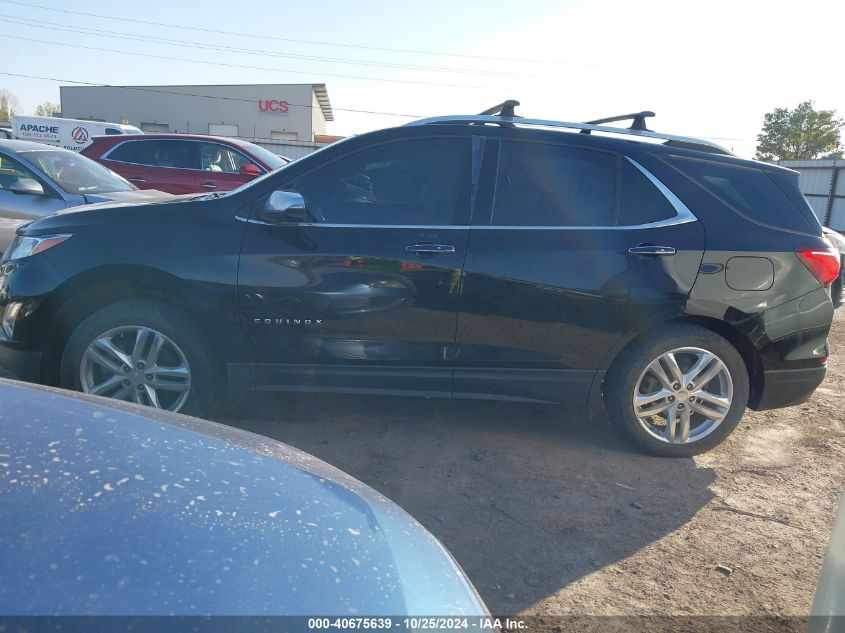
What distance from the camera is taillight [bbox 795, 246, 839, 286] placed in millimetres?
4184

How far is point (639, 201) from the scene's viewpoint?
4176 millimetres

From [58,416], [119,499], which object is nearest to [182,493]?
[119,499]

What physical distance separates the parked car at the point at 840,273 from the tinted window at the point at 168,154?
8915 mm

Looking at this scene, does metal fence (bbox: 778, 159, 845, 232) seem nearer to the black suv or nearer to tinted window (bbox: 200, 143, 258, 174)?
tinted window (bbox: 200, 143, 258, 174)

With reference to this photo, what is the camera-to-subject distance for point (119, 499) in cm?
158

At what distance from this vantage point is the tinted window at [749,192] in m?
4.23

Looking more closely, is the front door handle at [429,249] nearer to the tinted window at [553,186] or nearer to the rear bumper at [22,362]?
the tinted window at [553,186]

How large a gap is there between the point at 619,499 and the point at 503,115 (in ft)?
7.74

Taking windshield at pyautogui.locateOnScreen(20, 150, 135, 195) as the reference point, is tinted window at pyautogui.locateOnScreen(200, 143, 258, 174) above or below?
above

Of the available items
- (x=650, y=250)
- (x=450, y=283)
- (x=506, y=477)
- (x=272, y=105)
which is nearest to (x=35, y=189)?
(x=450, y=283)

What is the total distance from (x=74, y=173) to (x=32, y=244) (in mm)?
3982

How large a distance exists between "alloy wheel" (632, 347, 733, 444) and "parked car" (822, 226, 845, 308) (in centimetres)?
106

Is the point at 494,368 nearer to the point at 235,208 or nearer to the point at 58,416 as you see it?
the point at 235,208

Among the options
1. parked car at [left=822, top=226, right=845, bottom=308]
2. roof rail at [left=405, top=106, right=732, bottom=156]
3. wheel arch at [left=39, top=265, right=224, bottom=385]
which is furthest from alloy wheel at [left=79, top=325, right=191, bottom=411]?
parked car at [left=822, top=226, right=845, bottom=308]
